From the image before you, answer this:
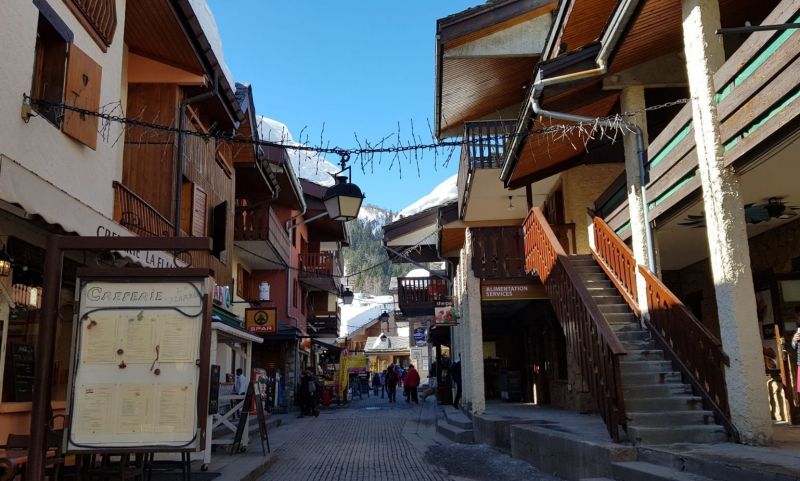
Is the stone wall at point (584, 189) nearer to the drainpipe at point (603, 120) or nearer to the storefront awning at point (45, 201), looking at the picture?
the drainpipe at point (603, 120)

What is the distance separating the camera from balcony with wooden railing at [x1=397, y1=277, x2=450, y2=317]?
2691 cm

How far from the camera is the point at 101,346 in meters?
5.21

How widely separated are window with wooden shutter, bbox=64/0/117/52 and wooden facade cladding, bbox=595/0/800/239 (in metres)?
7.73

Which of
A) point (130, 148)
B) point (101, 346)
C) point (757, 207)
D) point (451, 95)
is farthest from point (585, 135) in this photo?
point (101, 346)

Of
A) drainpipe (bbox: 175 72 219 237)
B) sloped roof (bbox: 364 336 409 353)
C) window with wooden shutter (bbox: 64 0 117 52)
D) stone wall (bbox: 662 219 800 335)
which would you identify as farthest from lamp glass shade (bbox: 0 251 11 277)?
sloped roof (bbox: 364 336 409 353)

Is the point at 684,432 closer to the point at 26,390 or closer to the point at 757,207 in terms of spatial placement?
the point at 757,207

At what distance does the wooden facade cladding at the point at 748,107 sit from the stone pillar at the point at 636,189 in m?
0.99

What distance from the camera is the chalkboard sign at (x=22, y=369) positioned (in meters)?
7.91

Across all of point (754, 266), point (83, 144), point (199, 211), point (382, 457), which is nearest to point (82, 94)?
point (83, 144)

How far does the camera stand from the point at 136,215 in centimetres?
1074

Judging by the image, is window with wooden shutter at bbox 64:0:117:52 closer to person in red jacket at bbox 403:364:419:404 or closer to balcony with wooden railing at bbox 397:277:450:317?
balcony with wooden railing at bbox 397:277:450:317

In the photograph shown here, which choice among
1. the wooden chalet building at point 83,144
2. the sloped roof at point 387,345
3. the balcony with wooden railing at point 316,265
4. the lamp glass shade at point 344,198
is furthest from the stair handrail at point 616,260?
the sloped roof at point 387,345

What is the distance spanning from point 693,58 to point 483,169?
7.23 m

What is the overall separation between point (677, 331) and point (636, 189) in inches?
99.5
